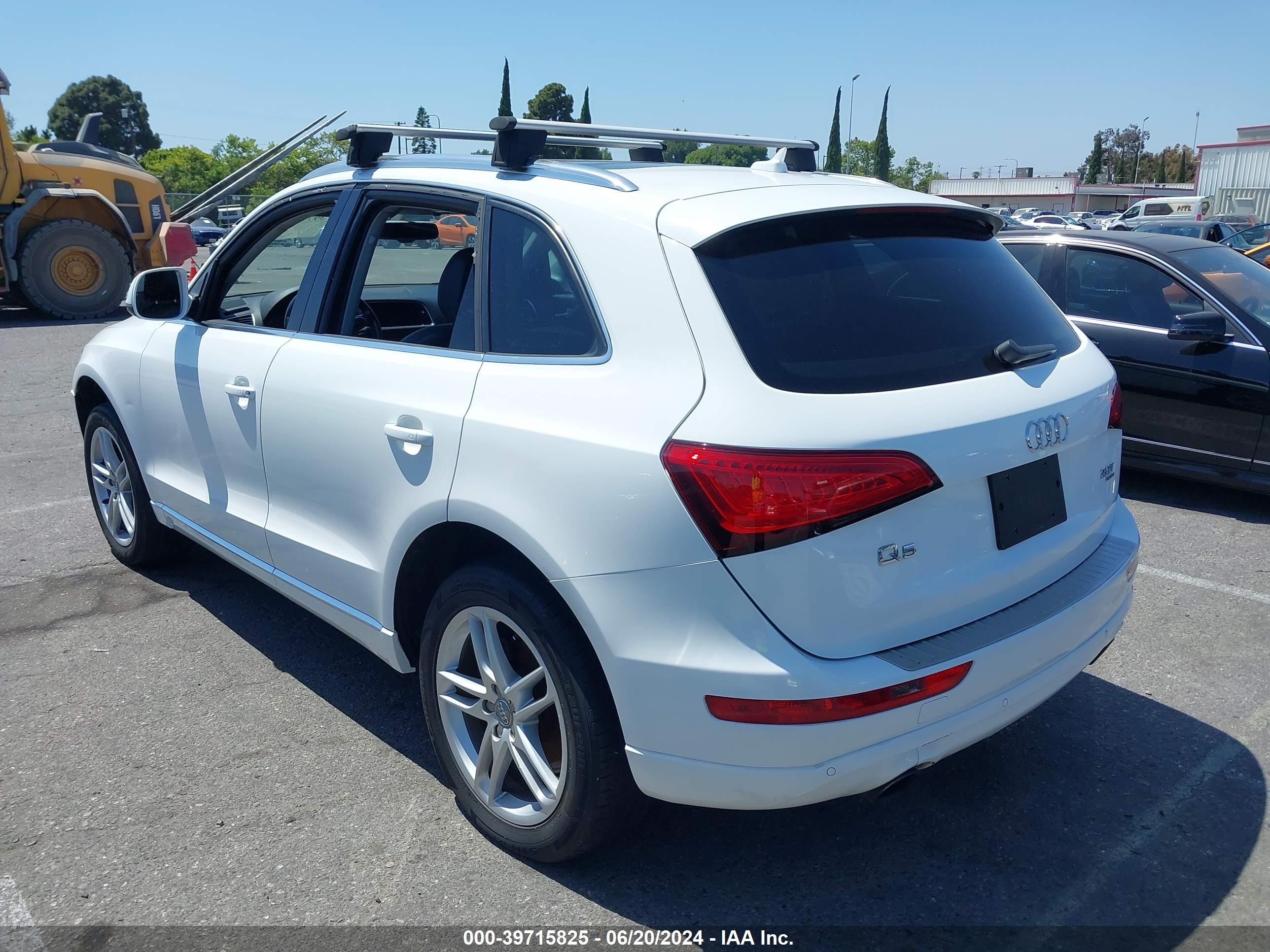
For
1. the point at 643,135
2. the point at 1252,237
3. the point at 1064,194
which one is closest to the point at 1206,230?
the point at 1252,237

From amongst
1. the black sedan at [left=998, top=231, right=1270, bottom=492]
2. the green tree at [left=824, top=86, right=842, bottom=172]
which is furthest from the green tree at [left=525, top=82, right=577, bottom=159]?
the black sedan at [left=998, top=231, right=1270, bottom=492]

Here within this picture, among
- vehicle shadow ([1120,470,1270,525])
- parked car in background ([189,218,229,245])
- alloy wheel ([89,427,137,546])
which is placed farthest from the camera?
parked car in background ([189,218,229,245])

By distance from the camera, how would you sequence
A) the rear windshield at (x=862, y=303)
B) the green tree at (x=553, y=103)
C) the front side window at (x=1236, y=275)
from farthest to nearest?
the green tree at (x=553, y=103), the front side window at (x=1236, y=275), the rear windshield at (x=862, y=303)

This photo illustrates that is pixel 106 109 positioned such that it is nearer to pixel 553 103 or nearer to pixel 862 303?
pixel 553 103

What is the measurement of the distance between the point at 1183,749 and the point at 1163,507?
3.12m

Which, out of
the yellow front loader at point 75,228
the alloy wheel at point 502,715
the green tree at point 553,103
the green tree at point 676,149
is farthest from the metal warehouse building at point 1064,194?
the alloy wheel at point 502,715

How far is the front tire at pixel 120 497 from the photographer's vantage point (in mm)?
4699

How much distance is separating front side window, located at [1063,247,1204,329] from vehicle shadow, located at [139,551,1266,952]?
3464 millimetres

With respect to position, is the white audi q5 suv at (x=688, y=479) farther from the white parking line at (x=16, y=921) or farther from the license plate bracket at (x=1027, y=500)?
the white parking line at (x=16, y=921)

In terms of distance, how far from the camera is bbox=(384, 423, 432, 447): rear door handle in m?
2.80

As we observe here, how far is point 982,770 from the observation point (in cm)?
319

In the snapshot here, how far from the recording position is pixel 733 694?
2.21m

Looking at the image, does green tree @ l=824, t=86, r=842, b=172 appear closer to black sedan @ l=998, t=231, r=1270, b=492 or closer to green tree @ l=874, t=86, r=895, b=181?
green tree @ l=874, t=86, r=895, b=181

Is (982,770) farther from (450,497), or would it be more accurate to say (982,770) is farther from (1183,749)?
(450,497)
